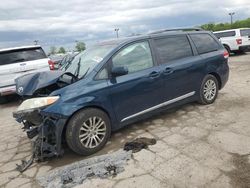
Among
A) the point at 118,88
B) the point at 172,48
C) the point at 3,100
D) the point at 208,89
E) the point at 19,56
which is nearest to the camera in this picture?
the point at 118,88

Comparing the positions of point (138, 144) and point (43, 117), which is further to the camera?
point (138, 144)

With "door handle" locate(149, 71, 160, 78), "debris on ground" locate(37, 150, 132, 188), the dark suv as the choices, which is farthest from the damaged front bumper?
"door handle" locate(149, 71, 160, 78)

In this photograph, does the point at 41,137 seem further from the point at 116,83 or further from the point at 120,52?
the point at 120,52

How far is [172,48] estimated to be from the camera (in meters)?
5.33

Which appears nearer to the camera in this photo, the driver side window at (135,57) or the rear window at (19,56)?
the driver side window at (135,57)

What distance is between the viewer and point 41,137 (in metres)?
4.05

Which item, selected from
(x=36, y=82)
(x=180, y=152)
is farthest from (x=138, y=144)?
(x=36, y=82)

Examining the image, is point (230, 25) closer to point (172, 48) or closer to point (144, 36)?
point (172, 48)

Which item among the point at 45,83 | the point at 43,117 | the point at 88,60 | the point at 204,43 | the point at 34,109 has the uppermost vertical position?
the point at 88,60

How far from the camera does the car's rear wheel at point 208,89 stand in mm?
5852

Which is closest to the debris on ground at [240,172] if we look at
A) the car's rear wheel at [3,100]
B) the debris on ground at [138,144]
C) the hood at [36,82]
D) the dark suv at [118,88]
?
the debris on ground at [138,144]

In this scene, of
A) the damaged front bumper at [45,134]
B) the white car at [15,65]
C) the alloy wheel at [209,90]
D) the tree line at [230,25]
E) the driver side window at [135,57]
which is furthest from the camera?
the tree line at [230,25]

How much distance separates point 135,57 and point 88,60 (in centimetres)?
82

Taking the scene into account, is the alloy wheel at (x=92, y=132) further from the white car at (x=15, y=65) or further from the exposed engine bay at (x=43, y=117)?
the white car at (x=15, y=65)
